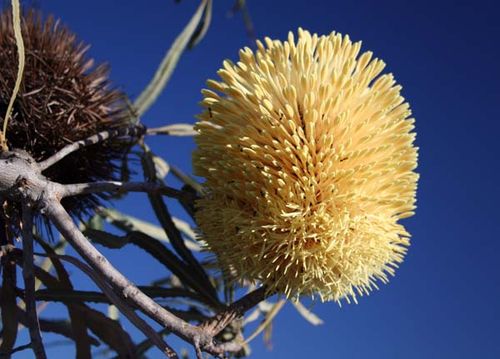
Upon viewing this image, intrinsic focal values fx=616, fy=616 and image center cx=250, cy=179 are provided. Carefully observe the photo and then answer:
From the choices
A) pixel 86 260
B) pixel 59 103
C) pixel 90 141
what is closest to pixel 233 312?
pixel 86 260

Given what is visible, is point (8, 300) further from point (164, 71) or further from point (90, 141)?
point (164, 71)

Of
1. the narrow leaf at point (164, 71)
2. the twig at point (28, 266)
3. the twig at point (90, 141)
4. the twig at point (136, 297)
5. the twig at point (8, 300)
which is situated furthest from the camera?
the narrow leaf at point (164, 71)

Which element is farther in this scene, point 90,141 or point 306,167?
point 90,141

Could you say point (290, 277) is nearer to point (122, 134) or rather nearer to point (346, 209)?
point (346, 209)

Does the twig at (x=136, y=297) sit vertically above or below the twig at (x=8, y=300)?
below

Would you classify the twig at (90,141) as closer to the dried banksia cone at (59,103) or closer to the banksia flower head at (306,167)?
the dried banksia cone at (59,103)

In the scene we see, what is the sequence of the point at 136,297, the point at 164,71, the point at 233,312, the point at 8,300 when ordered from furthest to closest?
the point at 164,71 → the point at 8,300 → the point at 233,312 → the point at 136,297

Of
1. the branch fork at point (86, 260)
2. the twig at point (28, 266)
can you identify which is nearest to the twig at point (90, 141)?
the branch fork at point (86, 260)
